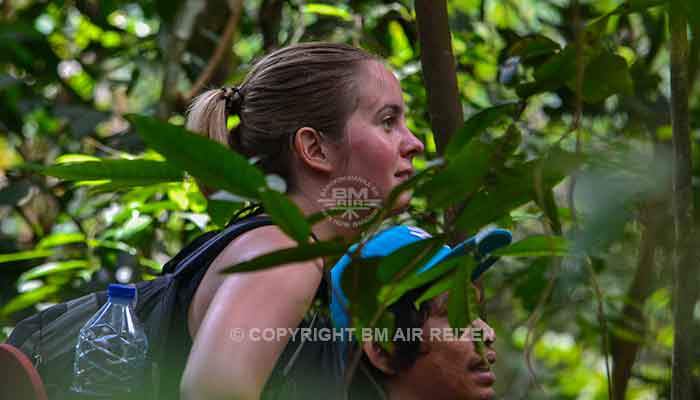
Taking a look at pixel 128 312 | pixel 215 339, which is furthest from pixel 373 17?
pixel 215 339

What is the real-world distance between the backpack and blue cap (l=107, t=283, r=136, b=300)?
4 centimetres

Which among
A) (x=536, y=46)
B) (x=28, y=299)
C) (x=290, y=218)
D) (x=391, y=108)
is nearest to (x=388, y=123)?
(x=391, y=108)

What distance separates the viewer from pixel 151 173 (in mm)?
829

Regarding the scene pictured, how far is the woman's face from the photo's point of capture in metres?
1.34

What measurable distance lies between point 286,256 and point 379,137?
27.5 inches

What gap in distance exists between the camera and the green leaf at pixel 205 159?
0.71 metres

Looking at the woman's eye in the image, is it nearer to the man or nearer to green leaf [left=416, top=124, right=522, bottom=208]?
the man

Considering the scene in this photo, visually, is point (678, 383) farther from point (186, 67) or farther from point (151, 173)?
point (186, 67)

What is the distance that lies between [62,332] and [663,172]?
30.3 inches

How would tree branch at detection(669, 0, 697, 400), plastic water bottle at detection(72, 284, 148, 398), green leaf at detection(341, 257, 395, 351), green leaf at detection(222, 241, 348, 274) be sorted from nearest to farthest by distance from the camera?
green leaf at detection(222, 241, 348, 274), green leaf at detection(341, 257, 395, 351), tree branch at detection(669, 0, 697, 400), plastic water bottle at detection(72, 284, 148, 398)

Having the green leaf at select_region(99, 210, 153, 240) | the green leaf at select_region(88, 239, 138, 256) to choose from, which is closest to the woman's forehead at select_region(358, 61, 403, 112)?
the green leaf at select_region(99, 210, 153, 240)

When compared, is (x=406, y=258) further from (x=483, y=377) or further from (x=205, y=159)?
(x=483, y=377)

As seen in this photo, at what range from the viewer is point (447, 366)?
1.31 meters

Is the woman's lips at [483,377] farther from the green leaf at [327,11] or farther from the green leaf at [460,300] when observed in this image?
the green leaf at [327,11]
